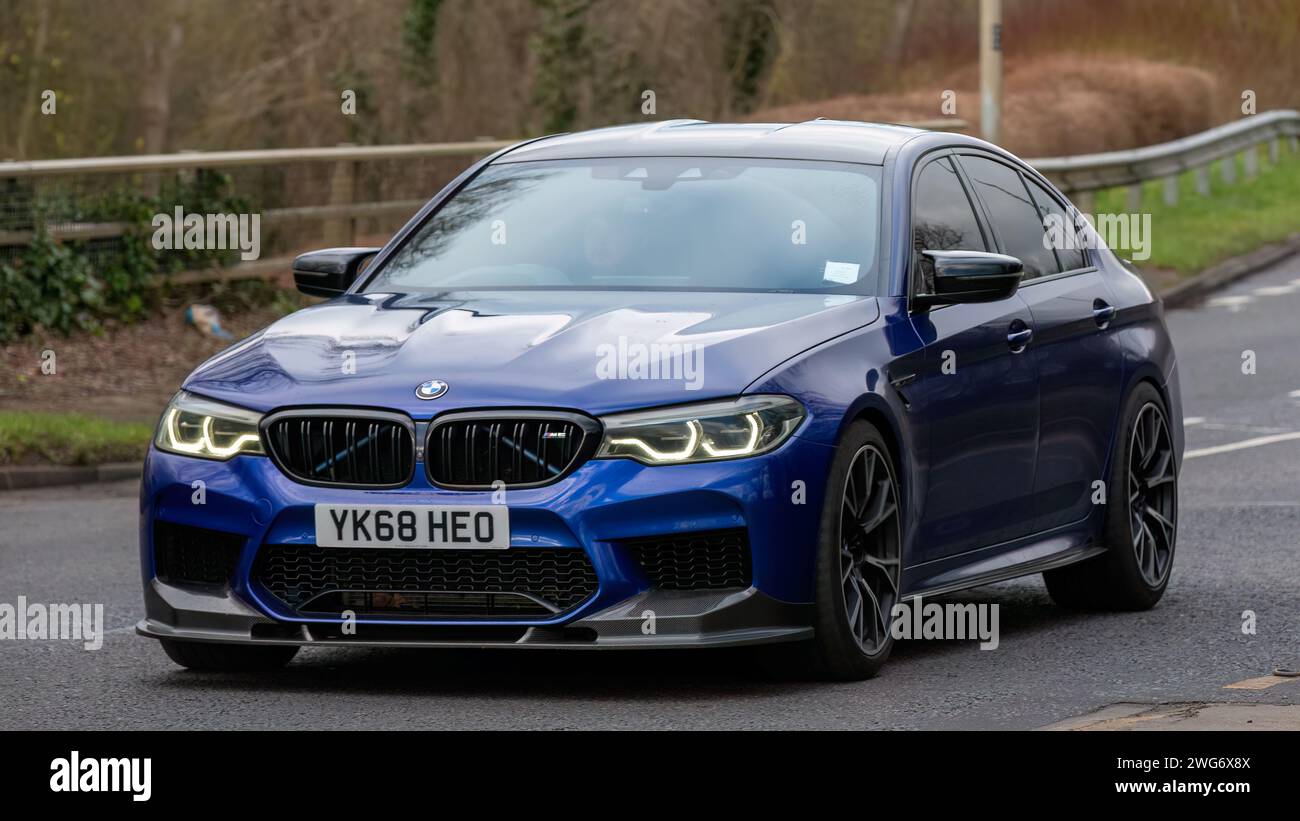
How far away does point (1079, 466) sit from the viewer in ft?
29.9

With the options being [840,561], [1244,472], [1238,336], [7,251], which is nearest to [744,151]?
[840,561]

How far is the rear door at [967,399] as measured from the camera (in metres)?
8.02

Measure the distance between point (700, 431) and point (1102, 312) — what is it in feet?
9.28

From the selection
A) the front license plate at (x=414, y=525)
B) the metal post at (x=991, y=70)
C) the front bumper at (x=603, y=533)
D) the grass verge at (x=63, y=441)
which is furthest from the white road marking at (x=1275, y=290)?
the front license plate at (x=414, y=525)

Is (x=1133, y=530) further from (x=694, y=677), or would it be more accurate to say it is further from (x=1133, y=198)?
(x=1133, y=198)

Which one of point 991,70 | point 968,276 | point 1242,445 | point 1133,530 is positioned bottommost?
point 1242,445

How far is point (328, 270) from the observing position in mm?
8688

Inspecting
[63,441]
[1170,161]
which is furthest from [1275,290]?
[63,441]

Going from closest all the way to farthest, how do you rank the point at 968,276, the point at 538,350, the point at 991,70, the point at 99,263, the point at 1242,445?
the point at 538,350, the point at 968,276, the point at 1242,445, the point at 99,263, the point at 991,70

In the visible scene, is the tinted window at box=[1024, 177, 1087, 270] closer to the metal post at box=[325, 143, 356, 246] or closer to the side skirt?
the side skirt

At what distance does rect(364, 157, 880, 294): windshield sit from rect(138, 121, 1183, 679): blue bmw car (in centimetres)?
1

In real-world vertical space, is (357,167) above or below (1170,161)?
below

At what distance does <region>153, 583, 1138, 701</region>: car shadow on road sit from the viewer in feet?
24.6

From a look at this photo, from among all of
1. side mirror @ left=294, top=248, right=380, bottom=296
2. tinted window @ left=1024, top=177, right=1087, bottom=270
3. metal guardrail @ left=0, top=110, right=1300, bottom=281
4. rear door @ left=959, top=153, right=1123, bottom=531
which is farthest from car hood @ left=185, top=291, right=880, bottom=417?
metal guardrail @ left=0, top=110, right=1300, bottom=281
